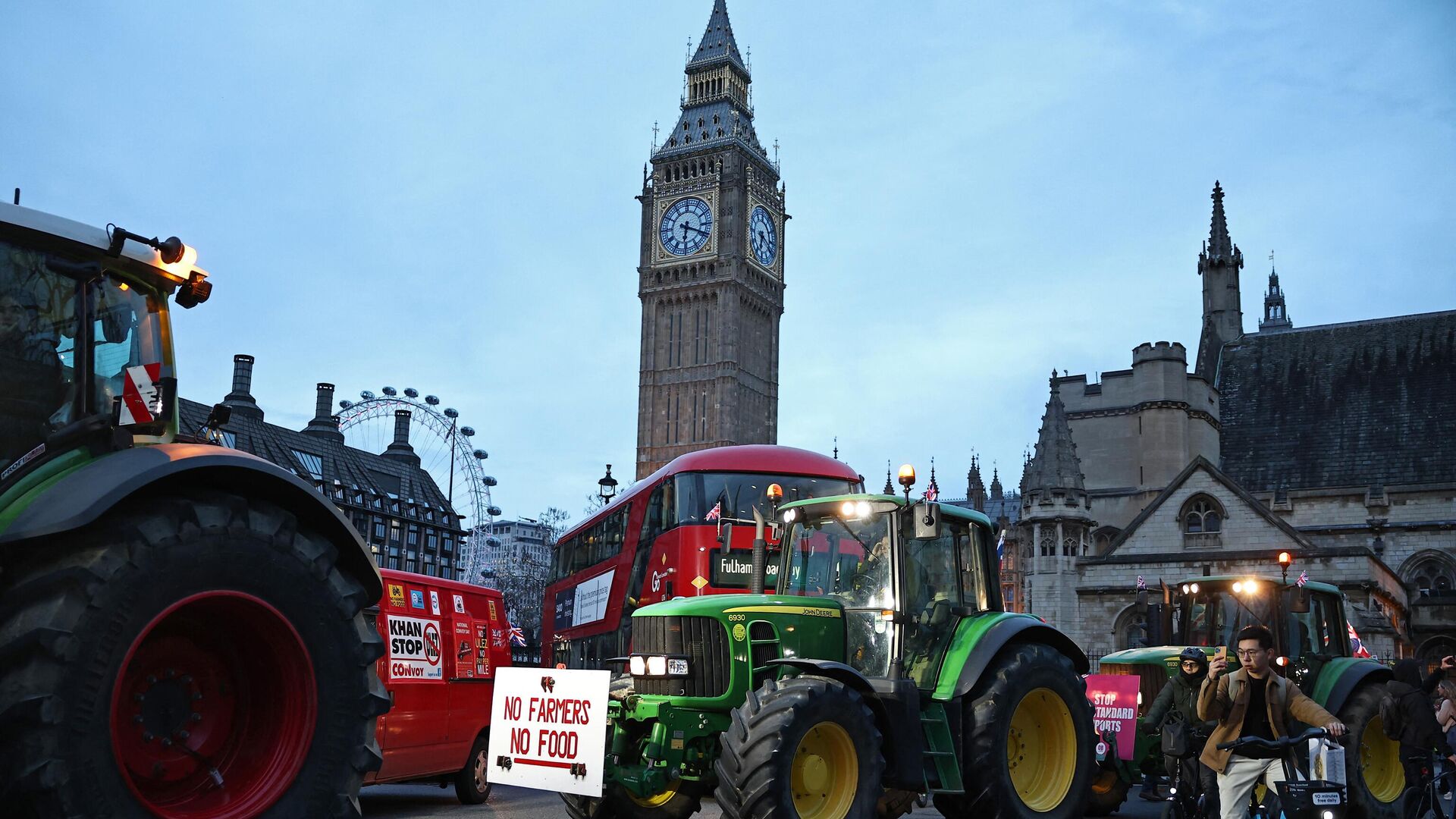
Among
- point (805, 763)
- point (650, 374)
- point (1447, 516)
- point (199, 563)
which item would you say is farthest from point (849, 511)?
point (650, 374)

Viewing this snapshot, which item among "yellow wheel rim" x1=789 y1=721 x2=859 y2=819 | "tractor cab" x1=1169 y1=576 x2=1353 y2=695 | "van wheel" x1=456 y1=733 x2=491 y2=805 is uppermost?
"tractor cab" x1=1169 y1=576 x2=1353 y2=695

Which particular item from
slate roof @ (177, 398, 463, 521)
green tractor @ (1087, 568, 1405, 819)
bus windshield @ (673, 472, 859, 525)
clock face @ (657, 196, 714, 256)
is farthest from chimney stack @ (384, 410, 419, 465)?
green tractor @ (1087, 568, 1405, 819)

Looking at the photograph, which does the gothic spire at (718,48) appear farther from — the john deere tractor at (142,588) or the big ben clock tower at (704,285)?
the john deere tractor at (142,588)

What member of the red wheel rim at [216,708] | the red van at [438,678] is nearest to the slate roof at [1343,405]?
the red van at [438,678]

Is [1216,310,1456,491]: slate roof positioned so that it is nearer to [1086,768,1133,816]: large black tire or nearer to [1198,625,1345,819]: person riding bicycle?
[1086,768,1133,816]: large black tire

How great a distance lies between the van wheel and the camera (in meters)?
13.6

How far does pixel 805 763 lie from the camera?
754 cm

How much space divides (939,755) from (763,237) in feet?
311

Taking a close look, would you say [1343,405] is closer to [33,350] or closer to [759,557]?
[759,557]

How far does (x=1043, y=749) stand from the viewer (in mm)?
9391

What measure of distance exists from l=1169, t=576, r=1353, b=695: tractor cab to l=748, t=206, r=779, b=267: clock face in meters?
86.9

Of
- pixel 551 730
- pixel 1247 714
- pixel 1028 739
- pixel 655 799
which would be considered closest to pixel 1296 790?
pixel 1247 714

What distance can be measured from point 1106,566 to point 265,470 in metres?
33.6

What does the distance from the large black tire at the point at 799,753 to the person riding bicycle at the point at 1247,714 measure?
2054 mm
